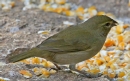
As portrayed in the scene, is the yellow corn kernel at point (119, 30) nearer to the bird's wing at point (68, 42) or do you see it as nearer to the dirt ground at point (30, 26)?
the dirt ground at point (30, 26)

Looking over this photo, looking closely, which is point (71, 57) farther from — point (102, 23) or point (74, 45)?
point (102, 23)

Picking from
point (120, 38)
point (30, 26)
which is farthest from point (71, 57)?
point (30, 26)

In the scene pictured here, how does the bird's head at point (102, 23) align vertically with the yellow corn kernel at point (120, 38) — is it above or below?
below

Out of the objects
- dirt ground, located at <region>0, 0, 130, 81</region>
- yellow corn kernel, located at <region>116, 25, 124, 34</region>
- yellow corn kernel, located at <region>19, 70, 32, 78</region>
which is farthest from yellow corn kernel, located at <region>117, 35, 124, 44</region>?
yellow corn kernel, located at <region>19, 70, 32, 78</region>

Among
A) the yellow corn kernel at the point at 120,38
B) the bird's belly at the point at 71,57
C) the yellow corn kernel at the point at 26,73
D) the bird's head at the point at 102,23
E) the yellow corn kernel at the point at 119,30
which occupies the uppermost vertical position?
the yellow corn kernel at the point at 119,30

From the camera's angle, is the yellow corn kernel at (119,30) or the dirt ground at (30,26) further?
the yellow corn kernel at (119,30)

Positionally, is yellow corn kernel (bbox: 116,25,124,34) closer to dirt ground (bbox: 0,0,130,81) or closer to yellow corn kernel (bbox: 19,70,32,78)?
dirt ground (bbox: 0,0,130,81)

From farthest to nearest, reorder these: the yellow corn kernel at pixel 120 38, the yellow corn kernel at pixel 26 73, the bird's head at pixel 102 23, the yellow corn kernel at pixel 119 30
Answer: the yellow corn kernel at pixel 119 30 < the yellow corn kernel at pixel 120 38 < the bird's head at pixel 102 23 < the yellow corn kernel at pixel 26 73

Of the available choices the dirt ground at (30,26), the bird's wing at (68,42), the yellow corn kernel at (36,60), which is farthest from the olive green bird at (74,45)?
the yellow corn kernel at (36,60)
